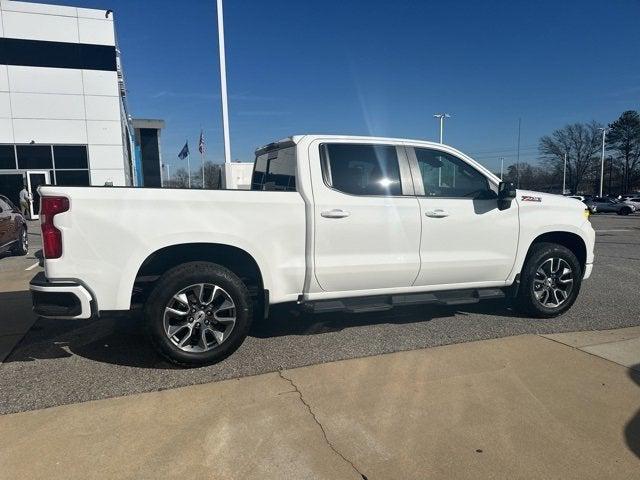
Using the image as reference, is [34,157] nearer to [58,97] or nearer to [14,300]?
[58,97]

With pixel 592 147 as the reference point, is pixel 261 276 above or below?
below

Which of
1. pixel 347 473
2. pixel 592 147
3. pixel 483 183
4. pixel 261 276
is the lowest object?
pixel 347 473

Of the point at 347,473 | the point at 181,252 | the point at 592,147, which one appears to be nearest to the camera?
the point at 347,473

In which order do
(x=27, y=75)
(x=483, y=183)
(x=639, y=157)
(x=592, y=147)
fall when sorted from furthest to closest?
(x=592, y=147), (x=639, y=157), (x=27, y=75), (x=483, y=183)

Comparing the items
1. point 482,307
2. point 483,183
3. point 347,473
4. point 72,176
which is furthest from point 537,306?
point 72,176

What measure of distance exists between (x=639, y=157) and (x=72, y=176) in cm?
7553

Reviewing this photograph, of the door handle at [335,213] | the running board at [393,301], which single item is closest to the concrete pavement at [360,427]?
the running board at [393,301]

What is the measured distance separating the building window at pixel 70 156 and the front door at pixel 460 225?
21330mm

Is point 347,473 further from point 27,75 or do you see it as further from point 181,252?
point 27,75

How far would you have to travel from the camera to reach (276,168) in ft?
16.3

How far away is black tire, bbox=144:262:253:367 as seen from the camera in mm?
3730

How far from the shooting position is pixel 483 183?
16.3 ft

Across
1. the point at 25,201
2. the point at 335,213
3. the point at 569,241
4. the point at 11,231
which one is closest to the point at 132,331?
the point at 335,213

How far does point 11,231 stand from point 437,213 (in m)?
9.39
